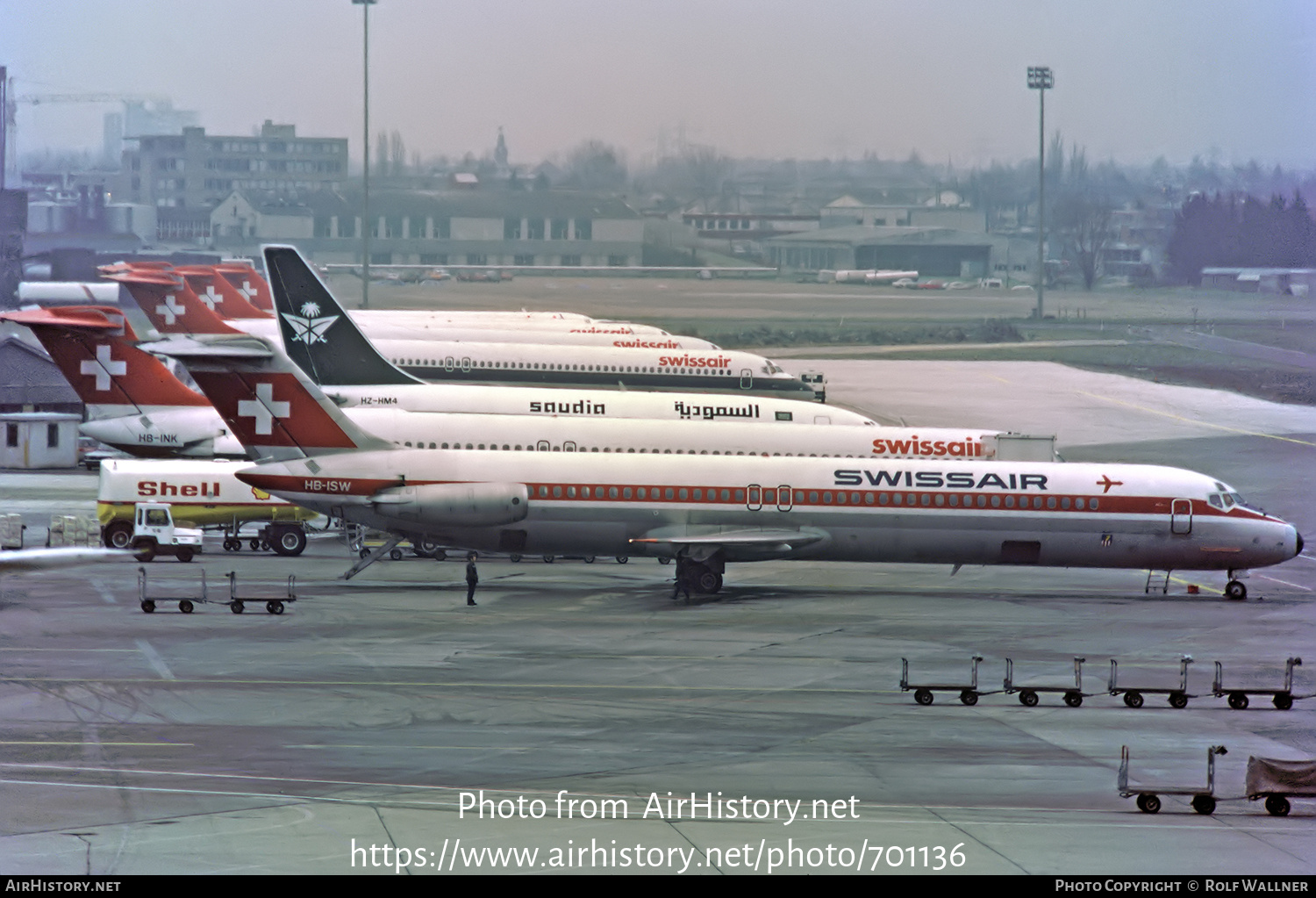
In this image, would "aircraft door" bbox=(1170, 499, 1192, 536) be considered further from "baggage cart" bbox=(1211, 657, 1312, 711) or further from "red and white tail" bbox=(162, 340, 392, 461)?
"red and white tail" bbox=(162, 340, 392, 461)

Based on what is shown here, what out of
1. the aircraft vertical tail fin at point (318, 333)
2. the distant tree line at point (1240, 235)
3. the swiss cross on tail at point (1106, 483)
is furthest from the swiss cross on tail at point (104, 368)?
the distant tree line at point (1240, 235)

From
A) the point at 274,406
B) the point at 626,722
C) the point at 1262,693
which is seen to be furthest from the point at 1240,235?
the point at 626,722

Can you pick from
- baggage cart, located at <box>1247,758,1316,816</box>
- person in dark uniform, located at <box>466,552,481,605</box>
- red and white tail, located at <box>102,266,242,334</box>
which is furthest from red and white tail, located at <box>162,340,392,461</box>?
red and white tail, located at <box>102,266,242,334</box>

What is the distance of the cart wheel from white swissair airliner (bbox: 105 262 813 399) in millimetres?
51573

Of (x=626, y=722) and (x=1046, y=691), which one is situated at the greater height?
(x=1046, y=691)

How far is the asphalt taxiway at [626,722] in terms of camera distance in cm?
2088

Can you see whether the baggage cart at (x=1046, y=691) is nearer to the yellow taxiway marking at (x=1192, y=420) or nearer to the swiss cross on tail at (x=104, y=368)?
the swiss cross on tail at (x=104, y=368)

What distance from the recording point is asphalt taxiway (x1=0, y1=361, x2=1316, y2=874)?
→ 20.9 meters

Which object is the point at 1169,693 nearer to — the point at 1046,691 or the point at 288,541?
the point at 1046,691

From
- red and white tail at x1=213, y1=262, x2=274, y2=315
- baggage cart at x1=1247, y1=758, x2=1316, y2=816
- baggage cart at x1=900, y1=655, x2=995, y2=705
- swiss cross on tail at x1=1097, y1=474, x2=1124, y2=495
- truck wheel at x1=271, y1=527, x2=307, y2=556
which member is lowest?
truck wheel at x1=271, y1=527, x2=307, y2=556

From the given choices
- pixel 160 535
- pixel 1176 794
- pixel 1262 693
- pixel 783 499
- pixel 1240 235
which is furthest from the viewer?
pixel 1240 235

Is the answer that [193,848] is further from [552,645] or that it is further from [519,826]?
[552,645]

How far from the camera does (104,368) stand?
55.0 m

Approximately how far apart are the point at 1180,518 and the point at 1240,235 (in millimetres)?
67255
